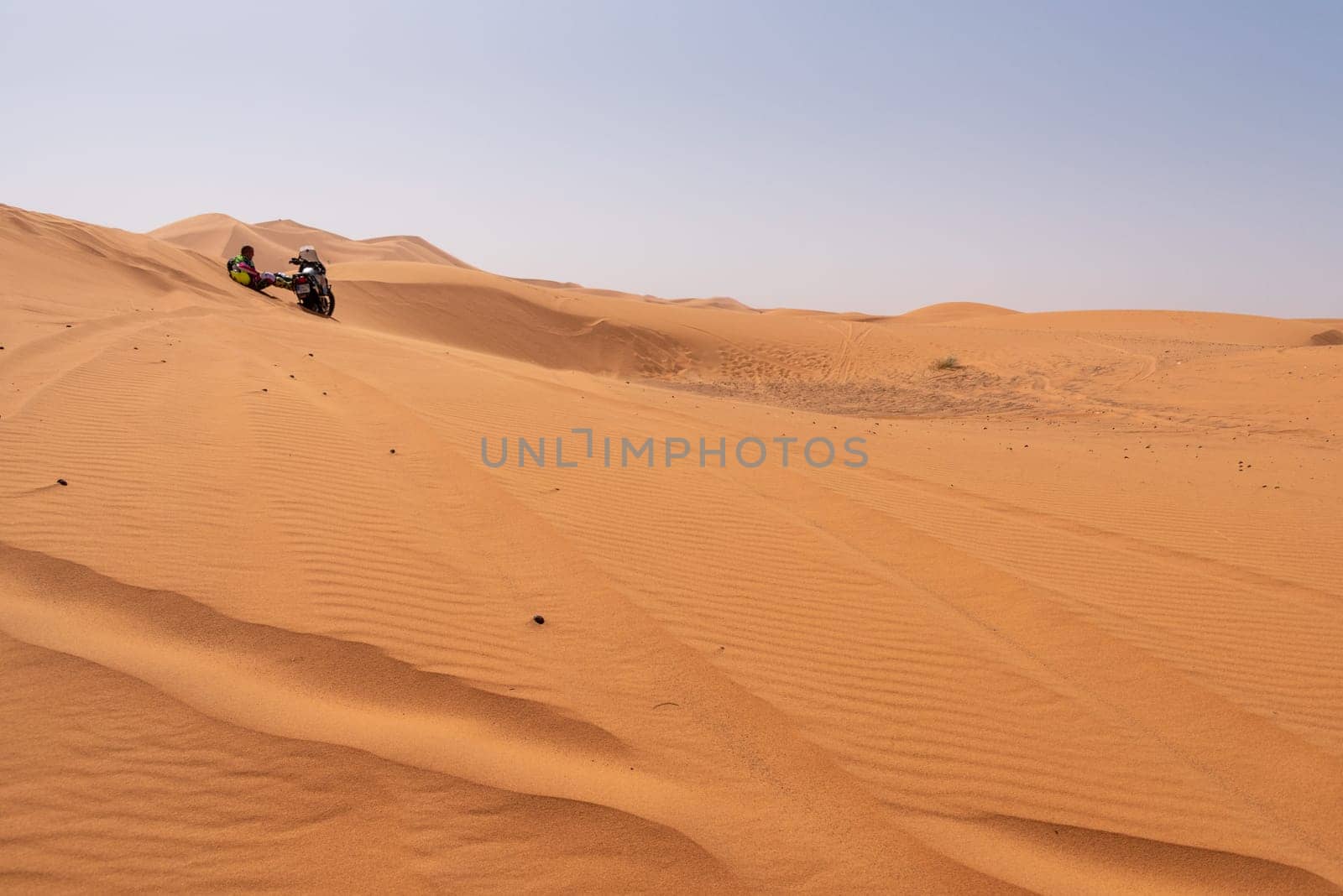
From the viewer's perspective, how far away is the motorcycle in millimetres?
17250

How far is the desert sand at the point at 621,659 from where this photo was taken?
2416mm

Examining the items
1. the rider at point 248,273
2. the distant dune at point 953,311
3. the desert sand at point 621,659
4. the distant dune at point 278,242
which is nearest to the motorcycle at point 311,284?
the rider at point 248,273

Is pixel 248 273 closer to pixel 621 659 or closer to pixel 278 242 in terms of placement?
pixel 621 659

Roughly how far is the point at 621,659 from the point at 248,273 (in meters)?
17.6

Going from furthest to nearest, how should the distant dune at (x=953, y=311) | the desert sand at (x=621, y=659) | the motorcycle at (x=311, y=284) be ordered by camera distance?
the distant dune at (x=953, y=311) → the motorcycle at (x=311, y=284) → the desert sand at (x=621, y=659)

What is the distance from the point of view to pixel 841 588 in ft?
14.6

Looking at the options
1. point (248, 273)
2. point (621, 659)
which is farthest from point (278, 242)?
point (621, 659)

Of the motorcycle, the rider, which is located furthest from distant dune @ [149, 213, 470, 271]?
the motorcycle

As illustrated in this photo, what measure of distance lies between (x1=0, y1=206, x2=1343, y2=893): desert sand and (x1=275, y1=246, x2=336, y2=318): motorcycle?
30.1ft

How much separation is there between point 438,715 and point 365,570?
1356mm

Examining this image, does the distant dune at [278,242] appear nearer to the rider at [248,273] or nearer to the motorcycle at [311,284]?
the rider at [248,273]

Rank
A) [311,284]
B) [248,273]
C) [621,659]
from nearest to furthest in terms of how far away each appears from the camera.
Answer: [621,659]
[311,284]
[248,273]

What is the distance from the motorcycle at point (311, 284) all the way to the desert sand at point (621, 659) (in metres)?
9.17

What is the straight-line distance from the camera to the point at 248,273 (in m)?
17.9
